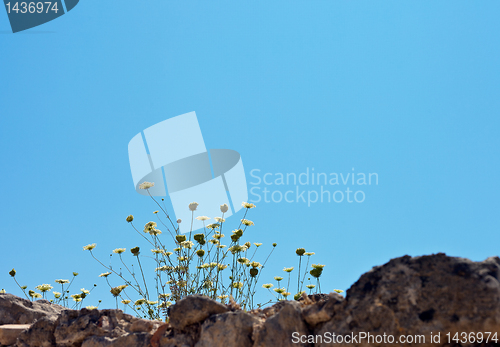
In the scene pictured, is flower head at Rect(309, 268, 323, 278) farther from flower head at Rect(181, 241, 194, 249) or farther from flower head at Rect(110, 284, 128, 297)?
flower head at Rect(110, 284, 128, 297)

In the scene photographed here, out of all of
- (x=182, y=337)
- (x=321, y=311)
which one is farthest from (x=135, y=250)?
(x=321, y=311)

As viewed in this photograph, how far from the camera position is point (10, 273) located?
212 inches

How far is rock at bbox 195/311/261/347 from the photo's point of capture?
8.10 ft

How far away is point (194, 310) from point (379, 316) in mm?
1199

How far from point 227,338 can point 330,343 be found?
67 centimetres

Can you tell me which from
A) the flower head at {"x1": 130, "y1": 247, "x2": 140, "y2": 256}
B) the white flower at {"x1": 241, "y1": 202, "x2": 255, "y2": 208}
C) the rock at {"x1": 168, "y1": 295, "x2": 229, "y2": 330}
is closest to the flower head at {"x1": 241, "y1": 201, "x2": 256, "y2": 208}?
the white flower at {"x1": 241, "y1": 202, "x2": 255, "y2": 208}

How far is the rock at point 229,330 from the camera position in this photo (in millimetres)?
2469

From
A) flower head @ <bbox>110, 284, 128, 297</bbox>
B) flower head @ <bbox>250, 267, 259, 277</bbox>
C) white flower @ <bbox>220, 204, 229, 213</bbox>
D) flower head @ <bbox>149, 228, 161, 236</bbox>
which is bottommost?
flower head @ <bbox>110, 284, 128, 297</bbox>

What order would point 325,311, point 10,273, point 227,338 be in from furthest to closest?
1. point 10,273
2. point 227,338
3. point 325,311

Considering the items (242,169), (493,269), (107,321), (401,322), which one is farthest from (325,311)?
(242,169)

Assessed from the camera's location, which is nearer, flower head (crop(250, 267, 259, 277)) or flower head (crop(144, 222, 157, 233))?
flower head (crop(250, 267, 259, 277))

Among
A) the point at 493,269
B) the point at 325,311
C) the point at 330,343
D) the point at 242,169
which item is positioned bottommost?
the point at 330,343

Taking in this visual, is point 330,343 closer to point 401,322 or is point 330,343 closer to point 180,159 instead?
point 401,322

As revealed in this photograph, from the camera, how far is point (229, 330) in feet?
8.20
